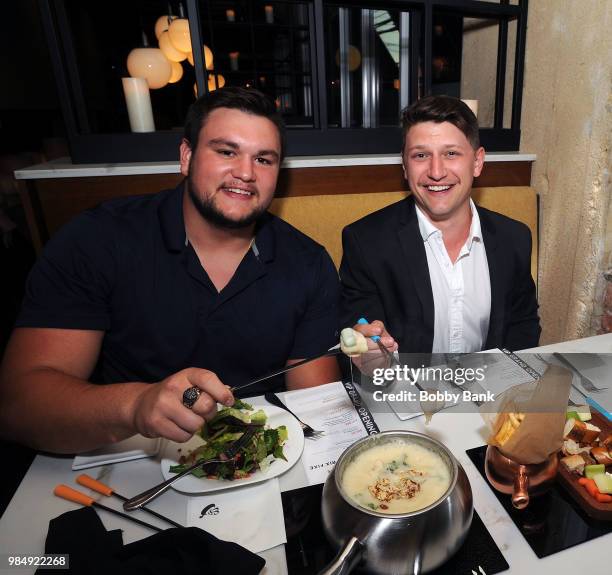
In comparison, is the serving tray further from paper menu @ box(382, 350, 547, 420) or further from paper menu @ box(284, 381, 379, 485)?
paper menu @ box(284, 381, 379, 485)

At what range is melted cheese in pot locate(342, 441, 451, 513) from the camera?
70 centimetres

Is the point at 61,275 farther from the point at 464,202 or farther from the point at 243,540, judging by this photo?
the point at 464,202

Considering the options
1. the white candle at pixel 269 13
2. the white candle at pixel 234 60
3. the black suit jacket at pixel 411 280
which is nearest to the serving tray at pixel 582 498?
the black suit jacket at pixel 411 280

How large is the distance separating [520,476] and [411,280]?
1043mm

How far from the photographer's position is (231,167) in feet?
4.63

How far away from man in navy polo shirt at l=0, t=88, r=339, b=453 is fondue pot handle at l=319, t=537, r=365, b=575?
0.76 meters

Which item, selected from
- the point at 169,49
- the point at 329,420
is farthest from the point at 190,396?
the point at 169,49

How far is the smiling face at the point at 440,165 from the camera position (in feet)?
5.65

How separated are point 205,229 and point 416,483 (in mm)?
1069

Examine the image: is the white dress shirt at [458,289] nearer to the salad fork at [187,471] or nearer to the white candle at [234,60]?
the salad fork at [187,471]

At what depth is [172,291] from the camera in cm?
133

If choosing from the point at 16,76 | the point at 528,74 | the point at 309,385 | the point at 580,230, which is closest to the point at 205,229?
the point at 309,385

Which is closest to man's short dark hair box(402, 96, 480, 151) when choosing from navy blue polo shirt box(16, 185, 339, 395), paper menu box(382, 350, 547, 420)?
navy blue polo shirt box(16, 185, 339, 395)

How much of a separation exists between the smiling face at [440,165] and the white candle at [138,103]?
1294 millimetres
